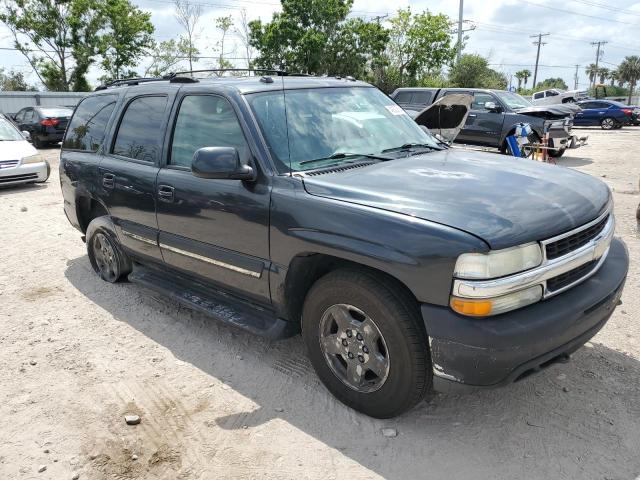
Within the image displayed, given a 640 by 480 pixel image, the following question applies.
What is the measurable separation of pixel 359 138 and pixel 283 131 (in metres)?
0.57

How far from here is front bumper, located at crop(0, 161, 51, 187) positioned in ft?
34.7

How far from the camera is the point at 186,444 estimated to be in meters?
2.94

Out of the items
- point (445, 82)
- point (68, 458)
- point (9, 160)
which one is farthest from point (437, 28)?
point (68, 458)

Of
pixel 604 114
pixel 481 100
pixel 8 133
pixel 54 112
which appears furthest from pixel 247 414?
pixel 604 114

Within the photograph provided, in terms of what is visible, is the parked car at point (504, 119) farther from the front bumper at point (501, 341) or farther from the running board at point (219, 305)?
the front bumper at point (501, 341)

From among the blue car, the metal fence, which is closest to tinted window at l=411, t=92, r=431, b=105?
the blue car

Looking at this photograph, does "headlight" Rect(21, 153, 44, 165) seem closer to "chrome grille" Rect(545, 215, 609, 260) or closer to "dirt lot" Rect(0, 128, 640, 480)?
"dirt lot" Rect(0, 128, 640, 480)

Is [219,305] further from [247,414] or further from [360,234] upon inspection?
[360,234]

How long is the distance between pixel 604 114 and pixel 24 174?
26.4m

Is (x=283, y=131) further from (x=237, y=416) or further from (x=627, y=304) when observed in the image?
(x=627, y=304)

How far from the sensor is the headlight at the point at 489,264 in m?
2.45

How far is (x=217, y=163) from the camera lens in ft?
10.4

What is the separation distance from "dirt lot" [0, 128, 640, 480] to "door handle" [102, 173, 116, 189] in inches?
44.2

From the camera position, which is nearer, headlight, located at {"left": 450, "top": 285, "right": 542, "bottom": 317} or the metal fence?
headlight, located at {"left": 450, "top": 285, "right": 542, "bottom": 317}
